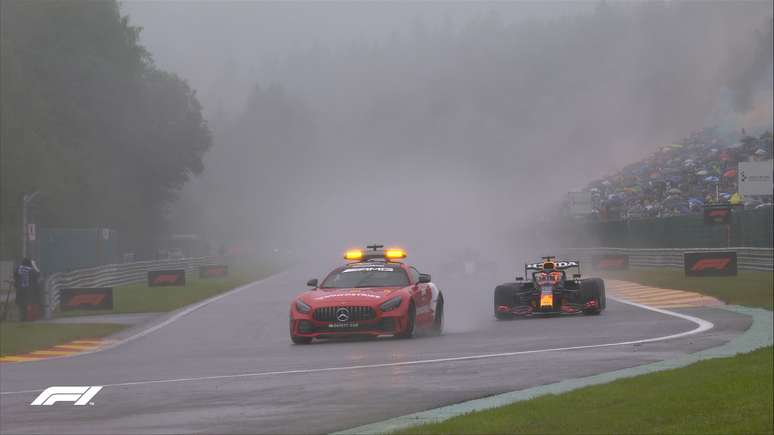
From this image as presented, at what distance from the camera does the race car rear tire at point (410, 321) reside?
1923 centimetres

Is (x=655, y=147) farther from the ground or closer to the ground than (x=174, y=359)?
farther from the ground

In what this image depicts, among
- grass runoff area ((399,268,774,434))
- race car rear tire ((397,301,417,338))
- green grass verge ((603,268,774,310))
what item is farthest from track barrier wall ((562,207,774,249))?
grass runoff area ((399,268,774,434))

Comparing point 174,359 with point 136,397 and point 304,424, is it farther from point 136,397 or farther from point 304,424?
point 304,424

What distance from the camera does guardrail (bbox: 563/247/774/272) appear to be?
1499 inches

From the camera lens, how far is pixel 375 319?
1902 centimetres

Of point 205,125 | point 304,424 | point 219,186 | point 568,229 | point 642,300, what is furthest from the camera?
point 219,186

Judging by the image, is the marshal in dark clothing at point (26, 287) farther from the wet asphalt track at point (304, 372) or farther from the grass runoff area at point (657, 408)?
the grass runoff area at point (657, 408)

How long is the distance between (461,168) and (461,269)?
139 feet

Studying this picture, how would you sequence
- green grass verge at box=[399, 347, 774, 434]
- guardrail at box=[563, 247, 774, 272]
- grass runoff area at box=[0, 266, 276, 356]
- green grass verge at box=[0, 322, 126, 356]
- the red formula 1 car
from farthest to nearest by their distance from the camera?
guardrail at box=[563, 247, 774, 272] → grass runoff area at box=[0, 266, 276, 356] → green grass verge at box=[0, 322, 126, 356] → the red formula 1 car → green grass verge at box=[399, 347, 774, 434]

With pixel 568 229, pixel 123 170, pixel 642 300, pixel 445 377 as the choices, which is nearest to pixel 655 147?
pixel 568 229

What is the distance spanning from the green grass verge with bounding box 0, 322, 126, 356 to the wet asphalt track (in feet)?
6.31

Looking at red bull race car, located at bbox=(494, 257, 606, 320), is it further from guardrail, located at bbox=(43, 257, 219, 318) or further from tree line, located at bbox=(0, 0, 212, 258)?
tree line, located at bbox=(0, 0, 212, 258)

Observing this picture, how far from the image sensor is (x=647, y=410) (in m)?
10.2

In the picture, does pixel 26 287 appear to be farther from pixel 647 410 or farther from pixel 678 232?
pixel 678 232
